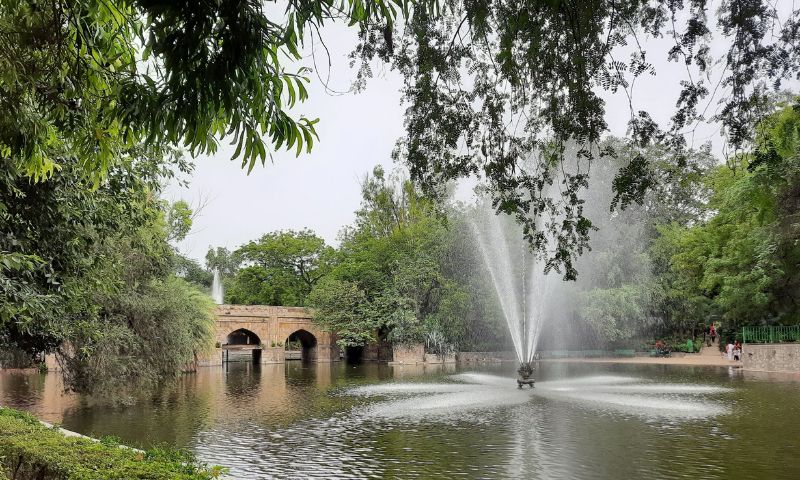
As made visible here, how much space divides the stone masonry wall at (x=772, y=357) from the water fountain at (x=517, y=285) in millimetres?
9169

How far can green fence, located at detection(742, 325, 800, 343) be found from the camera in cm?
2690

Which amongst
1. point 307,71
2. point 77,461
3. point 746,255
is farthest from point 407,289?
point 307,71

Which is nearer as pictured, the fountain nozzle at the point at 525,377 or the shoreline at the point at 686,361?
the fountain nozzle at the point at 525,377

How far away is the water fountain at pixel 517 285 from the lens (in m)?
29.0

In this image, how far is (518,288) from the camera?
33.5 m

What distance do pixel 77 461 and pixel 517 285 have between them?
29.1m

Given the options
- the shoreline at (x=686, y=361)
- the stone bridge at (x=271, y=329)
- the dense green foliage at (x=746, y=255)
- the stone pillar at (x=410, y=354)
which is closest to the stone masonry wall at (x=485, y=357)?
the shoreline at (x=686, y=361)

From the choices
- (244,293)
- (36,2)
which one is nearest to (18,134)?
(36,2)

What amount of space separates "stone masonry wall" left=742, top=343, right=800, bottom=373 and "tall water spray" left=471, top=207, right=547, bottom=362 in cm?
916

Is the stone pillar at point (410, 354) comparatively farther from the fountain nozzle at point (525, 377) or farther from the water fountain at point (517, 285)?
the fountain nozzle at point (525, 377)

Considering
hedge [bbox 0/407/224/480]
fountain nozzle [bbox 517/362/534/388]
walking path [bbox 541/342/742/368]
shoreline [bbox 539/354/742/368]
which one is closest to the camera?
hedge [bbox 0/407/224/480]

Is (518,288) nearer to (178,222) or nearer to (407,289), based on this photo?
(407,289)

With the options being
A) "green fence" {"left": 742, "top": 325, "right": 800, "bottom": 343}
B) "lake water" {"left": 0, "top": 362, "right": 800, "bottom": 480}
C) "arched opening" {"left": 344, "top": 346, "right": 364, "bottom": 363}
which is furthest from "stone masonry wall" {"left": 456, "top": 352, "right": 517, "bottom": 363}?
"lake water" {"left": 0, "top": 362, "right": 800, "bottom": 480}

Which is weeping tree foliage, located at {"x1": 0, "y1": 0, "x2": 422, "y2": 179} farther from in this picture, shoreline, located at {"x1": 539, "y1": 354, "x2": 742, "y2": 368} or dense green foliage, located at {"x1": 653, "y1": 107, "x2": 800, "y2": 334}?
shoreline, located at {"x1": 539, "y1": 354, "x2": 742, "y2": 368}
